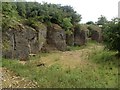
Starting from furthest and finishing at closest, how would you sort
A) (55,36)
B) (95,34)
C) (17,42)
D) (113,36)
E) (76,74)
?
(95,34) < (55,36) < (113,36) < (17,42) < (76,74)

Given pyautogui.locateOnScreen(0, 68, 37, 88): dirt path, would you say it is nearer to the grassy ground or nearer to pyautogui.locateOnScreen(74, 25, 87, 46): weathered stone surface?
the grassy ground

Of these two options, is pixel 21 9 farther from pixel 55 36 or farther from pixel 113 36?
pixel 113 36

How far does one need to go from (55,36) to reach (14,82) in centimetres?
1030

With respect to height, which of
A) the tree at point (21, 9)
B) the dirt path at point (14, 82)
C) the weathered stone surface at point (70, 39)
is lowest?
the dirt path at point (14, 82)

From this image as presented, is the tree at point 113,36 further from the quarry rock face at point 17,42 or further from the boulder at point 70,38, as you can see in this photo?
the boulder at point 70,38

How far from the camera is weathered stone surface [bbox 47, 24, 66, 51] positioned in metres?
17.8

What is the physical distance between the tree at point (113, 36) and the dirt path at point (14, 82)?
5426 mm

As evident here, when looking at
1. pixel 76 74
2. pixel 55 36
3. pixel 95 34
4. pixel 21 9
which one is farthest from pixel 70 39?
pixel 76 74

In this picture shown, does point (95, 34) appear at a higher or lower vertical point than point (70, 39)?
higher

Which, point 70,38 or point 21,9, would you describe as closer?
point 21,9

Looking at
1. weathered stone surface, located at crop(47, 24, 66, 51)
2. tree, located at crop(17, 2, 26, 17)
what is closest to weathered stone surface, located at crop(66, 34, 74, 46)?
weathered stone surface, located at crop(47, 24, 66, 51)

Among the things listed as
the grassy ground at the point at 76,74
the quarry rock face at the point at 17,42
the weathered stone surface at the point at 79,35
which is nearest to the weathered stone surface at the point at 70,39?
the weathered stone surface at the point at 79,35

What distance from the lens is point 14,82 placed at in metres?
7.76

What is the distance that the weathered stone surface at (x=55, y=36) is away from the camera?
1775cm
